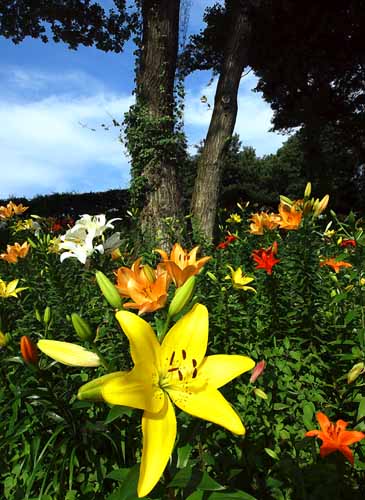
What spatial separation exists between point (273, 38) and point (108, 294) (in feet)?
39.6

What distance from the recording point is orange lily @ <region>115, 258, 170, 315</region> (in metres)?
1.05

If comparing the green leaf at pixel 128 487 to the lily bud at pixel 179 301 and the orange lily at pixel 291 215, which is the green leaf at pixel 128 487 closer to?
the lily bud at pixel 179 301

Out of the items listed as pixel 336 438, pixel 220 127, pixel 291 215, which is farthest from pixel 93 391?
pixel 220 127

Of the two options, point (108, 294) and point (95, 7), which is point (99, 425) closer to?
point (108, 294)

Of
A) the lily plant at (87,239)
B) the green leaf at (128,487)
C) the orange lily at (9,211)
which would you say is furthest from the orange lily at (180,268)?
the orange lily at (9,211)

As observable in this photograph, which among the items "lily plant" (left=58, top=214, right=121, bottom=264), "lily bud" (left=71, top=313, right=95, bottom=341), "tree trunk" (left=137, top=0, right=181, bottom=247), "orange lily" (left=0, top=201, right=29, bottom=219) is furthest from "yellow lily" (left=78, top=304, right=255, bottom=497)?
"tree trunk" (left=137, top=0, right=181, bottom=247)

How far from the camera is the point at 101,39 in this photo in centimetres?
978

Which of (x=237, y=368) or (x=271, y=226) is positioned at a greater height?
(x=271, y=226)

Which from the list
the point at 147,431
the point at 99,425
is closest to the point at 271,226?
the point at 99,425

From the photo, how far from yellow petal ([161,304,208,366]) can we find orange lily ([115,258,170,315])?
0.24 metres

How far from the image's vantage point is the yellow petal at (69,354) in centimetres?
78

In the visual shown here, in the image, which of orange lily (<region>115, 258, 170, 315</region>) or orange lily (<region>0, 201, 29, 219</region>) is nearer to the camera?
orange lily (<region>115, 258, 170, 315</region>)

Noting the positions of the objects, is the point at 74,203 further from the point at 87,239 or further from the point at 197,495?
the point at 197,495

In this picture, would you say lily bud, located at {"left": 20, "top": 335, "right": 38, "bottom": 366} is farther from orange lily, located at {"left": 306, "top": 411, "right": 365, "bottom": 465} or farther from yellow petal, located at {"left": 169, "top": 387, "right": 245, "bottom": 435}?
orange lily, located at {"left": 306, "top": 411, "right": 365, "bottom": 465}
